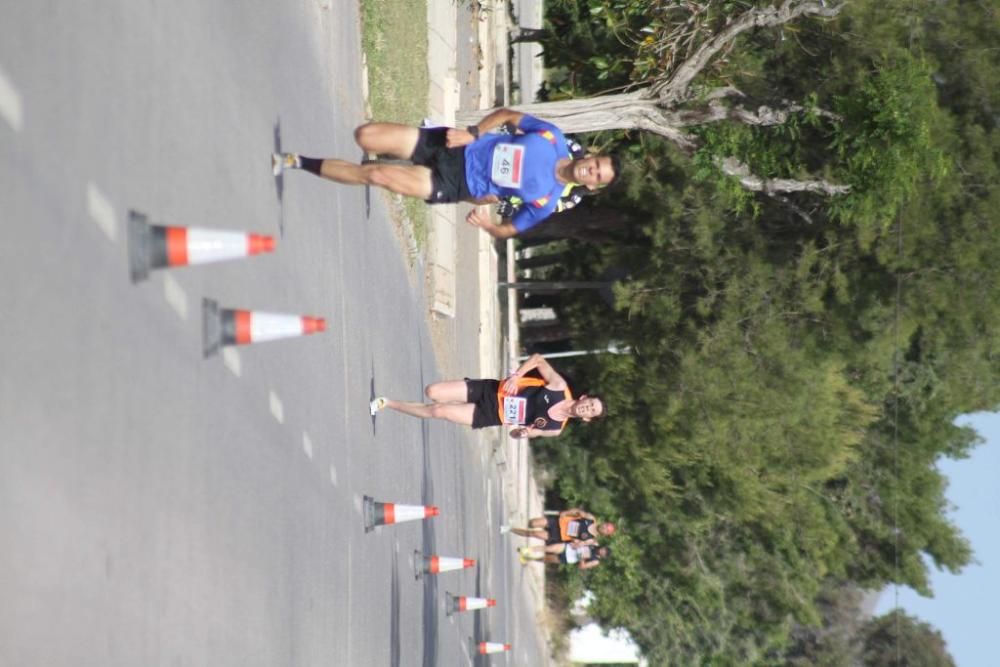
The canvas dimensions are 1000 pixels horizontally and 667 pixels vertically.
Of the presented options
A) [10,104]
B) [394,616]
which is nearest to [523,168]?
[10,104]

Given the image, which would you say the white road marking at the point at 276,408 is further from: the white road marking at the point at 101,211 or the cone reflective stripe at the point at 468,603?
the cone reflective stripe at the point at 468,603

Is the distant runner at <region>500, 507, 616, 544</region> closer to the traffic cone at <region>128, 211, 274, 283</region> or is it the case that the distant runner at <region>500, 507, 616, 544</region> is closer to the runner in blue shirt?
the runner in blue shirt

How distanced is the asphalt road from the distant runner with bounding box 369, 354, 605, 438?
0.62 m

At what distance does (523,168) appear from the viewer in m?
9.79

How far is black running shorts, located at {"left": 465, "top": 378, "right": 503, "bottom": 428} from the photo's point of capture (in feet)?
44.5

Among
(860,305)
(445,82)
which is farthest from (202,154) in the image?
(860,305)

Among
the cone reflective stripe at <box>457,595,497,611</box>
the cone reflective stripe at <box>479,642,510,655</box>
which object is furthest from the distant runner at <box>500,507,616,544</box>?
the cone reflective stripe at <box>457,595,497,611</box>

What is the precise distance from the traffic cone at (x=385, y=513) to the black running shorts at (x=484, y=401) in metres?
1.17

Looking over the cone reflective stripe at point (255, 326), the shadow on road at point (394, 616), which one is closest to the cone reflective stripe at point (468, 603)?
the shadow on road at point (394, 616)

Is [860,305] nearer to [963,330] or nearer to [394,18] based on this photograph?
[963,330]

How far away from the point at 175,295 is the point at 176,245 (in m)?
0.42

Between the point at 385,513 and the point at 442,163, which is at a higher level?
the point at 442,163

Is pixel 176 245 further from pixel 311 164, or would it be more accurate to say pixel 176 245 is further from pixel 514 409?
pixel 514 409

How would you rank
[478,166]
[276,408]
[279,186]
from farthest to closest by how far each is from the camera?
[279,186] < [478,166] < [276,408]
